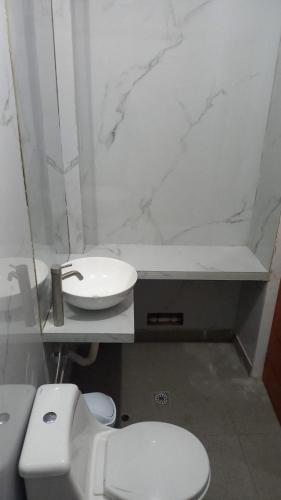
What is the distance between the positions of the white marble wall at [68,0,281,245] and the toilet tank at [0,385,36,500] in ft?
4.30

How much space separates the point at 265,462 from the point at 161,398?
0.63m

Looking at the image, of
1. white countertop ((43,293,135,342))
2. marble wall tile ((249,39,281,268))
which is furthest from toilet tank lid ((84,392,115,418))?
marble wall tile ((249,39,281,268))

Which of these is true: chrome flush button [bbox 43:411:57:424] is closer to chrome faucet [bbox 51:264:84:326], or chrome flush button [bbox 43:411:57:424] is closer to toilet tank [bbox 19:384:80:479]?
toilet tank [bbox 19:384:80:479]

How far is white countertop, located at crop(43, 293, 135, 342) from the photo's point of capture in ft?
4.74

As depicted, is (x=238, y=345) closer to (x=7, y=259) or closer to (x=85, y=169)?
(x=85, y=169)

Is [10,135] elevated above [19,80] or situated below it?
below

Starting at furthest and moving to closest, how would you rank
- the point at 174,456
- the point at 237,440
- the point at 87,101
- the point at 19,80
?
the point at 87,101, the point at 237,440, the point at 174,456, the point at 19,80

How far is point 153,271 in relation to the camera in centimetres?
194

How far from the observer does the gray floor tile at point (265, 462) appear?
1536 mm

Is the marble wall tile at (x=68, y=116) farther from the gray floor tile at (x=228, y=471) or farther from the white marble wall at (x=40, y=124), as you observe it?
the gray floor tile at (x=228, y=471)

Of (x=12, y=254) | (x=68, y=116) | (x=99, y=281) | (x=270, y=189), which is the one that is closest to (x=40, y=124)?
(x=68, y=116)

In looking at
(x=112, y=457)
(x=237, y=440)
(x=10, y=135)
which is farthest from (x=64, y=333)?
(x=237, y=440)

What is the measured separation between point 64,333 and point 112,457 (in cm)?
51

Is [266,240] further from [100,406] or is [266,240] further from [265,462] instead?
[100,406]
